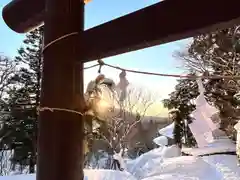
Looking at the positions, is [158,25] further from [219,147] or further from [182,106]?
[182,106]

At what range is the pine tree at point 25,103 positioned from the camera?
25.8 ft

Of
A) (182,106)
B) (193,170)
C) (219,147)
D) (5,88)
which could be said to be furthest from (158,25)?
(5,88)

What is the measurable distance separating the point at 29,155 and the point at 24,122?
2.90 feet

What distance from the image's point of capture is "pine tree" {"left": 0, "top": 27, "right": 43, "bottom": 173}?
7.86 m

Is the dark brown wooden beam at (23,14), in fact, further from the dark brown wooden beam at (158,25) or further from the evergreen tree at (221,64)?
the evergreen tree at (221,64)

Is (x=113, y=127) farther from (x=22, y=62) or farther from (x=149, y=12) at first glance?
(x=149, y=12)

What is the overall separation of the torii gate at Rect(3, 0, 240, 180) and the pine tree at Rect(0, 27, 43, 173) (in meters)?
7.02

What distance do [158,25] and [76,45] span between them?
0.93ft

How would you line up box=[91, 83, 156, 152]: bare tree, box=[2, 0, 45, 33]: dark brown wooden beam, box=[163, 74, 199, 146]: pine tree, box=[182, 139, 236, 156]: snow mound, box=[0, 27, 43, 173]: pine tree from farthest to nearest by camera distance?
box=[0, 27, 43, 173]: pine tree
box=[91, 83, 156, 152]: bare tree
box=[163, 74, 199, 146]: pine tree
box=[182, 139, 236, 156]: snow mound
box=[2, 0, 45, 33]: dark brown wooden beam

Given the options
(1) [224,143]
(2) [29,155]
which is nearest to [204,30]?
(1) [224,143]

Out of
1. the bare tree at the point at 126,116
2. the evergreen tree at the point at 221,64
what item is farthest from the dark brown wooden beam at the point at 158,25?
the bare tree at the point at 126,116

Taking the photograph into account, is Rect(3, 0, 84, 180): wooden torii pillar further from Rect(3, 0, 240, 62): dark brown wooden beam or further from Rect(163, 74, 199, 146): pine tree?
Rect(163, 74, 199, 146): pine tree

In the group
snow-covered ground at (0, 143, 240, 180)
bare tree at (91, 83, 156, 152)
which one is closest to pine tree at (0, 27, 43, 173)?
bare tree at (91, 83, 156, 152)

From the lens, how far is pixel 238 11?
2.03 ft
